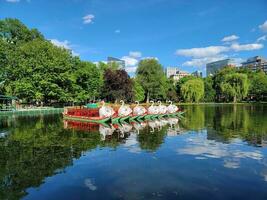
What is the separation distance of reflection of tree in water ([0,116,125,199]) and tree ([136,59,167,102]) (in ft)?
190

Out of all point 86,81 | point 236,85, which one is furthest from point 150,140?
point 236,85

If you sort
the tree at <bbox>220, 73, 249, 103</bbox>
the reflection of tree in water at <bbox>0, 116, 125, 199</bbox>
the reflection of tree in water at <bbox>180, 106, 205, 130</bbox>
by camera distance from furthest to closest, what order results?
the tree at <bbox>220, 73, 249, 103</bbox>, the reflection of tree in water at <bbox>180, 106, 205, 130</bbox>, the reflection of tree in water at <bbox>0, 116, 125, 199</bbox>

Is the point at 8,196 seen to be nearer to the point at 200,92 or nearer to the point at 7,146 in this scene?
the point at 7,146

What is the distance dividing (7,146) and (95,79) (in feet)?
156

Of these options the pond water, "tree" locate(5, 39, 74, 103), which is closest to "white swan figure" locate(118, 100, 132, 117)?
the pond water

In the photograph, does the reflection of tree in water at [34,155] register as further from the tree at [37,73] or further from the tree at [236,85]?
the tree at [236,85]

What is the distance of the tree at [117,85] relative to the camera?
6130 centimetres

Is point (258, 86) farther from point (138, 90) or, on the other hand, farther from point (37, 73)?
point (37, 73)

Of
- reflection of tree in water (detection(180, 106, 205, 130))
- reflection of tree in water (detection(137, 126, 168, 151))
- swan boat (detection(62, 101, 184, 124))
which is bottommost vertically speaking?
reflection of tree in water (detection(137, 126, 168, 151))

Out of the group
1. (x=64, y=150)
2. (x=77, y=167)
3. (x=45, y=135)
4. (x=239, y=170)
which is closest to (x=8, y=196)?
(x=77, y=167)

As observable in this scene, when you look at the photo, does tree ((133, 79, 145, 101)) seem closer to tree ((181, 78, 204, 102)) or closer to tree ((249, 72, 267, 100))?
tree ((181, 78, 204, 102))

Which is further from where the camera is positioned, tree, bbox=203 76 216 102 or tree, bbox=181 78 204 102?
tree, bbox=203 76 216 102

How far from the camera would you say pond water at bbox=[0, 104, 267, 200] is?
925 centimetres

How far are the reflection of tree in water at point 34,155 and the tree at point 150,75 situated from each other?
5797 cm
